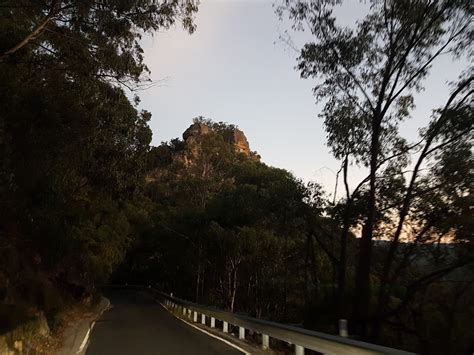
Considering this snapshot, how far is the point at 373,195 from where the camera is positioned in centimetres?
1742

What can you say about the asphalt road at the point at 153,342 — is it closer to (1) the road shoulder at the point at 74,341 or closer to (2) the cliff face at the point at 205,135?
(1) the road shoulder at the point at 74,341

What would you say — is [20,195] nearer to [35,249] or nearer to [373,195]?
[35,249]

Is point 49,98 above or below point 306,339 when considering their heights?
above

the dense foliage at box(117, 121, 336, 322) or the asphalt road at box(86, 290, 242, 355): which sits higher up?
the dense foliage at box(117, 121, 336, 322)

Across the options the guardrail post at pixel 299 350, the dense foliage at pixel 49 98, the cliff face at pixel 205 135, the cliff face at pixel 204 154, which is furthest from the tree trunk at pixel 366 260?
the cliff face at pixel 205 135

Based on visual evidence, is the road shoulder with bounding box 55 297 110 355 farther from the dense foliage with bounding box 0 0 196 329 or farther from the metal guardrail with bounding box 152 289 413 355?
the metal guardrail with bounding box 152 289 413 355

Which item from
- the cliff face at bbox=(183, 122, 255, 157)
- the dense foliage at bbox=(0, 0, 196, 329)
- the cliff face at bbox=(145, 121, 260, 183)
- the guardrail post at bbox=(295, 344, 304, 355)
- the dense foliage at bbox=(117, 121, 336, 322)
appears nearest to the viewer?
the guardrail post at bbox=(295, 344, 304, 355)

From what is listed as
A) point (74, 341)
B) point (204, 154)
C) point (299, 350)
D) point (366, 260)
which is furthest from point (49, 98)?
point (204, 154)

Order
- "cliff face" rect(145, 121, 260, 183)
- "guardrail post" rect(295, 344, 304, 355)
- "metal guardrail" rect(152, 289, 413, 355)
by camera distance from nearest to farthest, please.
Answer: "metal guardrail" rect(152, 289, 413, 355) < "guardrail post" rect(295, 344, 304, 355) < "cliff face" rect(145, 121, 260, 183)

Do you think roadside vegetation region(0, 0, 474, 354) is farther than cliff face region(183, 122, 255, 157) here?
No

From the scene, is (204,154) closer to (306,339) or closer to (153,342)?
(153,342)

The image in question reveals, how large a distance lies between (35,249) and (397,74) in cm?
1690

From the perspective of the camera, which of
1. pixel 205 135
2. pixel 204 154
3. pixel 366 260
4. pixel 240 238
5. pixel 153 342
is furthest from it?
pixel 205 135

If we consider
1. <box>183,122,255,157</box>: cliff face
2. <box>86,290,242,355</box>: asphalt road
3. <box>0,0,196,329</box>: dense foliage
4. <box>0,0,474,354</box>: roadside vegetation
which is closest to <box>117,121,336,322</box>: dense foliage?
<box>0,0,474,354</box>: roadside vegetation
